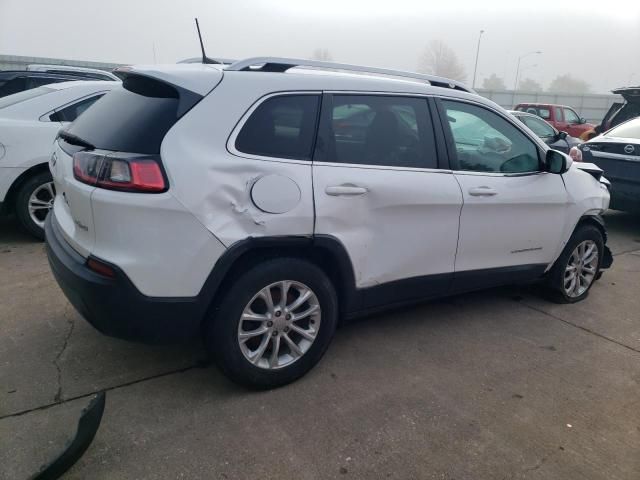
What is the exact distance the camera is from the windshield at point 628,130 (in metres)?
6.99

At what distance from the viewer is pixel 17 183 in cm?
500

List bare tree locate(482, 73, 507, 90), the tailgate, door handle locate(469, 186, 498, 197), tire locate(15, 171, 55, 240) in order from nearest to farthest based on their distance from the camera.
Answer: the tailgate < door handle locate(469, 186, 498, 197) < tire locate(15, 171, 55, 240) < bare tree locate(482, 73, 507, 90)

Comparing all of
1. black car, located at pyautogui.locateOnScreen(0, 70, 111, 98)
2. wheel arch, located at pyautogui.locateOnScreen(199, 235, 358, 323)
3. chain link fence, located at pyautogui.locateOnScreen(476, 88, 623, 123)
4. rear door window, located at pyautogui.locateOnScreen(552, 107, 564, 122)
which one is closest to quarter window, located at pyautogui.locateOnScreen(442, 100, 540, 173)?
wheel arch, located at pyautogui.locateOnScreen(199, 235, 358, 323)

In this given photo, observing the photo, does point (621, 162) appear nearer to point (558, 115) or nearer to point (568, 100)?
point (558, 115)

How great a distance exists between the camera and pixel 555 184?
3.91 m

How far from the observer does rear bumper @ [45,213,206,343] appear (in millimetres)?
2414

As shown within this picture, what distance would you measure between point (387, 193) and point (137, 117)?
1.42 metres

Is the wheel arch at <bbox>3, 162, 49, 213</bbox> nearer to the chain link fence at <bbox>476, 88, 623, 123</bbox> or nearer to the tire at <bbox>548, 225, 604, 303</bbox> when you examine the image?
the tire at <bbox>548, 225, 604, 303</bbox>

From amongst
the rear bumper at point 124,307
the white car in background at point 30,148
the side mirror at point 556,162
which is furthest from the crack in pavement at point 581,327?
the white car in background at point 30,148

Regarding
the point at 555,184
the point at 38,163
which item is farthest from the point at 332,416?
the point at 38,163

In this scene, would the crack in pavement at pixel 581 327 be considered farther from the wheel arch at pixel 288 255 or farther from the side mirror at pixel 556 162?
the wheel arch at pixel 288 255

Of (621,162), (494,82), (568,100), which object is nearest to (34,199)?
(621,162)

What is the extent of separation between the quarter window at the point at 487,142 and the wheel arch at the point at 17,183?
3936mm

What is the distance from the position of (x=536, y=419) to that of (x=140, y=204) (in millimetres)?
2318
